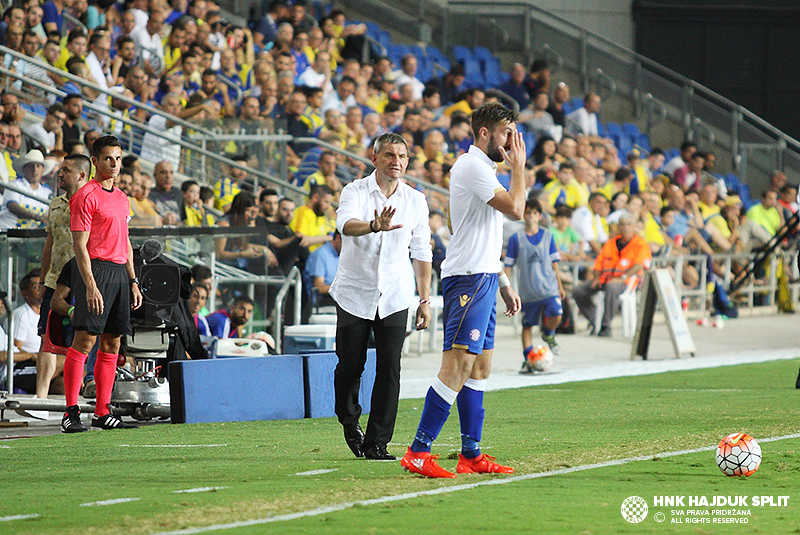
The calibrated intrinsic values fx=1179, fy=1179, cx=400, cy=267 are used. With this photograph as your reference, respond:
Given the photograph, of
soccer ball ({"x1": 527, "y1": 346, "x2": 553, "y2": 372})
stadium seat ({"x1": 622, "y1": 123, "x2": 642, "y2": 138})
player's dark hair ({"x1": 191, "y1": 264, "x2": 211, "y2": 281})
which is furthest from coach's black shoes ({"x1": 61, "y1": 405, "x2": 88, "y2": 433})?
stadium seat ({"x1": 622, "y1": 123, "x2": 642, "y2": 138})

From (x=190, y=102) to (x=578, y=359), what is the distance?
6.52 metres

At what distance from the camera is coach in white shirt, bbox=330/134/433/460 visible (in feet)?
23.1

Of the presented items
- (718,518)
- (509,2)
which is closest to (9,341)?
(718,518)

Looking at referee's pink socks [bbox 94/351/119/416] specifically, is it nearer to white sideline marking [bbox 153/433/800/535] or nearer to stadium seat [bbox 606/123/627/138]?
white sideline marking [bbox 153/433/800/535]

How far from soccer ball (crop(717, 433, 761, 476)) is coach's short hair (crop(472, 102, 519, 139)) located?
2.08 m

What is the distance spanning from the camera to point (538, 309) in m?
14.3

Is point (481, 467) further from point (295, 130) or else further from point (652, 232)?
point (652, 232)

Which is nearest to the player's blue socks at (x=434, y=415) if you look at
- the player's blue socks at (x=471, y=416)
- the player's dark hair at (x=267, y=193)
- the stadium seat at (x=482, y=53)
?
the player's blue socks at (x=471, y=416)

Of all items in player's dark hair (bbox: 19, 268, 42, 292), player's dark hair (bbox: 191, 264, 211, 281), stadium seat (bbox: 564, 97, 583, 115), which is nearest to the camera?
player's dark hair (bbox: 19, 268, 42, 292)

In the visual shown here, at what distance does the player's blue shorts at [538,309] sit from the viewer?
46.5ft

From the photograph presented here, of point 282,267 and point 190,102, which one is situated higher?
point 190,102

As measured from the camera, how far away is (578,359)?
49.9 ft

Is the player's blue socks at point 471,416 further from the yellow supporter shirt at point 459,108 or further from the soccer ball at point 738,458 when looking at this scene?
the yellow supporter shirt at point 459,108

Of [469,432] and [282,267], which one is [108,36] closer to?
[282,267]
